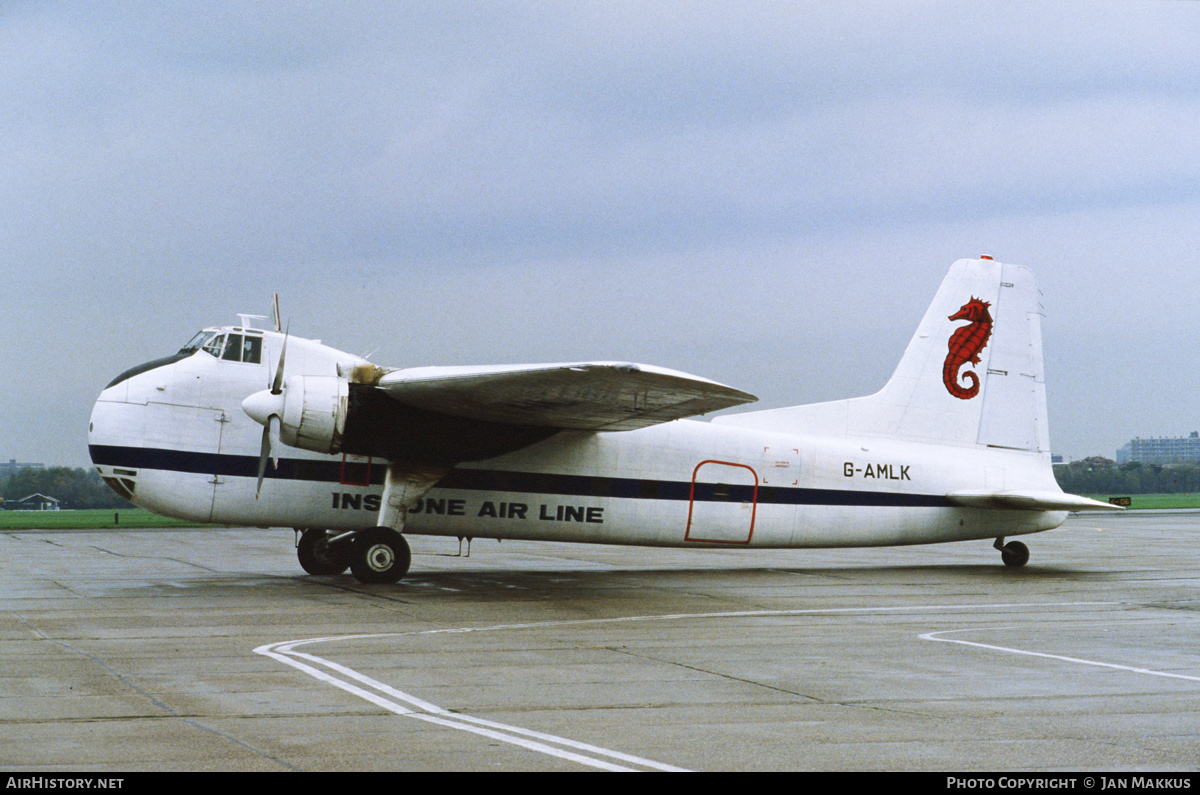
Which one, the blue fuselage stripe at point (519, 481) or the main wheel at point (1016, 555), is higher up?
the blue fuselage stripe at point (519, 481)

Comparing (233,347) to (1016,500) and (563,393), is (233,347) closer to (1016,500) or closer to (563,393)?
(563,393)

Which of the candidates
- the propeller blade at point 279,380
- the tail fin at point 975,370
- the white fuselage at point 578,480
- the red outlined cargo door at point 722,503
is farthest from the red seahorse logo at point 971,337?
the propeller blade at point 279,380

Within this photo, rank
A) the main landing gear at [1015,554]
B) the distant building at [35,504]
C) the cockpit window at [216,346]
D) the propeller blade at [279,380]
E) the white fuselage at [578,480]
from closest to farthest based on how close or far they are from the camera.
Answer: the propeller blade at [279,380], the white fuselage at [578,480], the cockpit window at [216,346], the main landing gear at [1015,554], the distant building at [35,504]

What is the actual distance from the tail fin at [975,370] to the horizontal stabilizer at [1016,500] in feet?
4.06

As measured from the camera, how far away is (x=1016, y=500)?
2145 centimetres

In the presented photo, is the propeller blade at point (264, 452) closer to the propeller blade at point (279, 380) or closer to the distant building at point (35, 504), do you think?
the propeller blade at point (279, 380)

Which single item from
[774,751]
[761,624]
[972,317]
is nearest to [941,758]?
[774,751]

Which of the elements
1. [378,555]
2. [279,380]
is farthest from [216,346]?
[378,555]

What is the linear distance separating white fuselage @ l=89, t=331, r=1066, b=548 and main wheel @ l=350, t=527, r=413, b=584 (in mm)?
689

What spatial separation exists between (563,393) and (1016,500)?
10.5 m

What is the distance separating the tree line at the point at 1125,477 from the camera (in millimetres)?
100625

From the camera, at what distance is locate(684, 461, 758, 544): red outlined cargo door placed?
64.3 feet

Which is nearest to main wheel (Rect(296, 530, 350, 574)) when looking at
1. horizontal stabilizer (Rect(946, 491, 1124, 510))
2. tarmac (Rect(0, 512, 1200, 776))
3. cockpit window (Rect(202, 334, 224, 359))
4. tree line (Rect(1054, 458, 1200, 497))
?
tarmac (Rect(0, 512, 1200, 776))

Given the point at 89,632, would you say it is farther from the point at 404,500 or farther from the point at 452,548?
the point at 452,548
